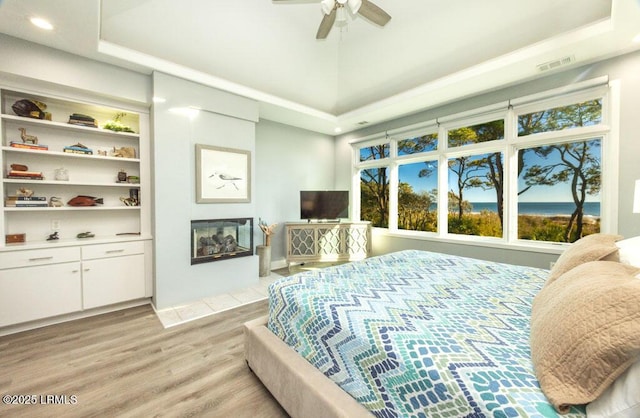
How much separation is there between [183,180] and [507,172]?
4126 mm

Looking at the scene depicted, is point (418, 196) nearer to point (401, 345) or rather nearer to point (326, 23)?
point (326, 23)

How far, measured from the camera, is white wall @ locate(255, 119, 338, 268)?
4512mm

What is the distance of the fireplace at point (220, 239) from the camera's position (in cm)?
323

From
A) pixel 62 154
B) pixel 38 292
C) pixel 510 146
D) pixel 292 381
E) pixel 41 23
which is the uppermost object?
pixel 41 23

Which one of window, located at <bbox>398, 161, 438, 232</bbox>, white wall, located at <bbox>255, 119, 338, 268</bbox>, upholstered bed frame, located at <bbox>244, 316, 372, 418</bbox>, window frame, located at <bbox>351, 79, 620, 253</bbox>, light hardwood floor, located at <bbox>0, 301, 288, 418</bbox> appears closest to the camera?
upholstered bed frame, located at <bbox>244, 316, 372, 418</bbox>

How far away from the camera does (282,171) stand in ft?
15.7

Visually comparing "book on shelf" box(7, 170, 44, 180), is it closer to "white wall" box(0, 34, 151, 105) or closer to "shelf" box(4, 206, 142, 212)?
"shelf" box(4, 206, 142, 212)

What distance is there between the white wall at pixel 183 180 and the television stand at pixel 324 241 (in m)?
1.18

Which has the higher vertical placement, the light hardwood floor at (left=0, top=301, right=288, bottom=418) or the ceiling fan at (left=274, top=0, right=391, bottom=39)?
the ceiling fan at (left=274, top=0, right=391, bottom=39)

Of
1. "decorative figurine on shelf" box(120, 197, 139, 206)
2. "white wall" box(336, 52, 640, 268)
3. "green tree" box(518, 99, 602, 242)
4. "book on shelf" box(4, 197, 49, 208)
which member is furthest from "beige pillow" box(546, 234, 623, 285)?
"book on shelf" box(4, 197, 49, 208)

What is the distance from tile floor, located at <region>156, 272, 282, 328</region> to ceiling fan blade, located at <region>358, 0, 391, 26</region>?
10.7ft

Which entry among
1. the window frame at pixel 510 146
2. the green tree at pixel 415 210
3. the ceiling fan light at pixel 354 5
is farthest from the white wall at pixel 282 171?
the ceiling fan light at pixel 354 5

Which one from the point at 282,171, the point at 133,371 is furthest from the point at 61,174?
the point at 282,171

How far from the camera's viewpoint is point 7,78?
7.95ft
